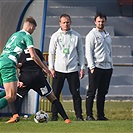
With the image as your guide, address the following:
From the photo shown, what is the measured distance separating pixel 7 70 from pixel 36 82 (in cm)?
119

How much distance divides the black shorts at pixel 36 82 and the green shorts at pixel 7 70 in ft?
3.31

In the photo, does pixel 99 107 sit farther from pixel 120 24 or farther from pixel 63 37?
pixel 120 24

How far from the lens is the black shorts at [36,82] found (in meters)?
12.8

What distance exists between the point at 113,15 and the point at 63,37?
12149 millimetres

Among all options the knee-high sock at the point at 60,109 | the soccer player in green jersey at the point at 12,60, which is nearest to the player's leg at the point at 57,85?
the knee-high sock at the point at 60,109

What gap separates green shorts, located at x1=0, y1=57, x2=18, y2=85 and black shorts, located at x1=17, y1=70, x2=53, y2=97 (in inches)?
39.7

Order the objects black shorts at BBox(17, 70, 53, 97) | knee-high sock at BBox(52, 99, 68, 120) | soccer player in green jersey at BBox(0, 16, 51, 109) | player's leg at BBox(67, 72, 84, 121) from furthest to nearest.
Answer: player's leg at BBox(67, 72, 84, 121), black shorts at BBox(17, 70, 53, 97), knee-high sock at BBox(52, 99, 68, 120), soccer player in green jersey at BBox(0, 16, 51, 109)

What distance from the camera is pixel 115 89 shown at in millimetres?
21609

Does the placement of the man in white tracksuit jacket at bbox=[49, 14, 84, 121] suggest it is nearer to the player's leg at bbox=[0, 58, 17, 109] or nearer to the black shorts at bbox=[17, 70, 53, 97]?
the black shorts at bbox=[17, 70, 53, 97]

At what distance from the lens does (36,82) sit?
12914mm

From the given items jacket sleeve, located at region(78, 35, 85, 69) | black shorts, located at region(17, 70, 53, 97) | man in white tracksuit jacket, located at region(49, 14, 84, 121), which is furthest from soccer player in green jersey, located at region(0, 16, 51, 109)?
jacket sleeve, located at region(78, 35, 85, 69)

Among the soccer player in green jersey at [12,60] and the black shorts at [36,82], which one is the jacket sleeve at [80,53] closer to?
the black shorts at [36,82]

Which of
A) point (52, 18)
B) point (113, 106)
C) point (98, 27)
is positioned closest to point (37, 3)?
point (98, 27)

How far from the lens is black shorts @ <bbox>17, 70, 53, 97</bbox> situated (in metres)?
12.8
